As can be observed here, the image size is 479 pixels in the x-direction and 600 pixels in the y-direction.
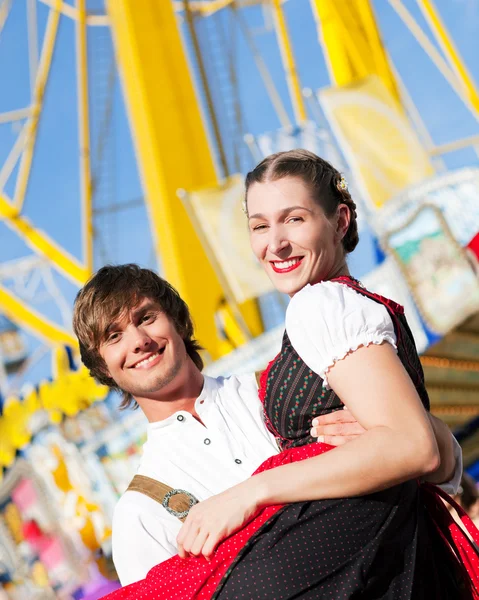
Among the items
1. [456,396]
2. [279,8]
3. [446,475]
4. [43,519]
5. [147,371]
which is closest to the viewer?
[446,475]

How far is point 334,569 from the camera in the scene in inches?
41.1

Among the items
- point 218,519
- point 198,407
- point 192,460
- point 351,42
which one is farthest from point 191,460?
point 351,42

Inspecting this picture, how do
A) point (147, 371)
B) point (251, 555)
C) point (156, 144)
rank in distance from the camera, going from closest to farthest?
1. point (251, 555)
2. point (147, 371)
3. point (156, 144)

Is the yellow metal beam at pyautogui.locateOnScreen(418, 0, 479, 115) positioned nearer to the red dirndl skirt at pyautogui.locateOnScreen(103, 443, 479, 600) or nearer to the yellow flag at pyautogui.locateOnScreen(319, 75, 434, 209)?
the yellow flag at pyautogui.locateOnScreen(319, 75, 434, 209)

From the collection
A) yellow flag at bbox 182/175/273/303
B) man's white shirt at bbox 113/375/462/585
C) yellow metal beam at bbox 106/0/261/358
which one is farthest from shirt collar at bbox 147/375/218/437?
yellow metal beam at bbox 106/0/261/358

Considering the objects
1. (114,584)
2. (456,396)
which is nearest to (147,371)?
(114,584)

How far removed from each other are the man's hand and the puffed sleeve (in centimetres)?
4

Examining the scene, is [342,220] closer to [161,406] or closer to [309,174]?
[309,174]

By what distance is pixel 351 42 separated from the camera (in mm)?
9719

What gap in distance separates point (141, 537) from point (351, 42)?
921cm

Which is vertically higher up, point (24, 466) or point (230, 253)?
point (230, 253)

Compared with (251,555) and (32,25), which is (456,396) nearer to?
(32,25)

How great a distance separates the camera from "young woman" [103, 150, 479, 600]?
39.1 inches

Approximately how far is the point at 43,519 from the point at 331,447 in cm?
596
